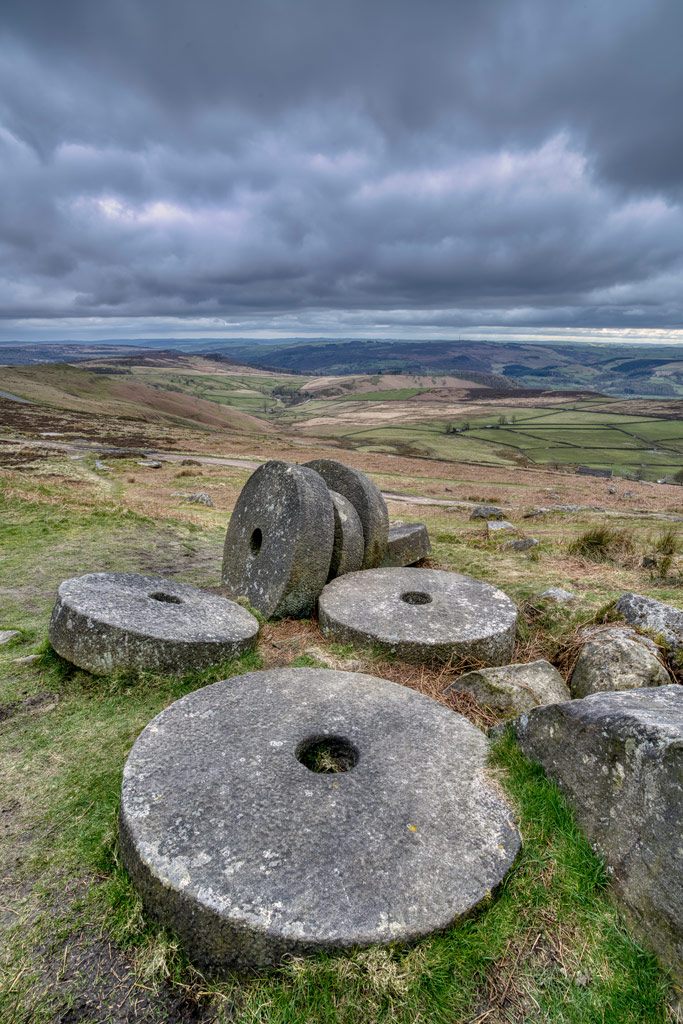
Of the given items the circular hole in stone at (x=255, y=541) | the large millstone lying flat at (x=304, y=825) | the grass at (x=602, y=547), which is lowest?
the grass at (x=602, y=547)

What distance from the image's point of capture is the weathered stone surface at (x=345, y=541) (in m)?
8.91

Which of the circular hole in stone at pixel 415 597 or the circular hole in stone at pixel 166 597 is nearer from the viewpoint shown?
the circular hole in stone at pixel 166 597

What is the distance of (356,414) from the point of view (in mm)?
150000

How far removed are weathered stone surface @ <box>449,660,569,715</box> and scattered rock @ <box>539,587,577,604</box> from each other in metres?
2.75

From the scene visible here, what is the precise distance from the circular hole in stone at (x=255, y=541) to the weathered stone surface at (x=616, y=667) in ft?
17.1

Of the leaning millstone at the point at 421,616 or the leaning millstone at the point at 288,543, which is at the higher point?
the leaning millstone at the point at 288,543

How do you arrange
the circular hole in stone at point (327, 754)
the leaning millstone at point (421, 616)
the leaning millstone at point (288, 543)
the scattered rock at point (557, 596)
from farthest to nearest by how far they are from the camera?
the scattered rock at point (557, 596) → the leaning millstone at point (288, 543) → the leaning millstone at point (421, 616) → the circular hole in stone at point (327, 754)

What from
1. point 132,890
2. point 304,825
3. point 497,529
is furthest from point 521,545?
point 132,890

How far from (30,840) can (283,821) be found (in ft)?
6.76

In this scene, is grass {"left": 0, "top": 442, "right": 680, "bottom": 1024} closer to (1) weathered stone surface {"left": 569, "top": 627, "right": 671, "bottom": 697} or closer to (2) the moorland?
(2) the moorland

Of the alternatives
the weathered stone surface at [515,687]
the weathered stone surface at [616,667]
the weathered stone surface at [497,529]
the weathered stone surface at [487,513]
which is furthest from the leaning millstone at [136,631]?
the weathered stone surface at [487,513]

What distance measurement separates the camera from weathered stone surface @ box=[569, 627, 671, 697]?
5742 mm

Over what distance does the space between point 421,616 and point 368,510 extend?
2697mm

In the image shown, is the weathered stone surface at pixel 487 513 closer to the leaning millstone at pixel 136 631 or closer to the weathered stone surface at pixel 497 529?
the weathered stone surface at pixel 497 529
